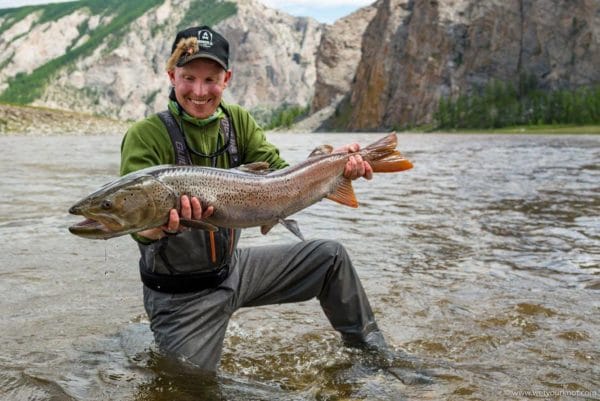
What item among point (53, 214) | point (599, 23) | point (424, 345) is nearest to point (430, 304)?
point (424, 345)

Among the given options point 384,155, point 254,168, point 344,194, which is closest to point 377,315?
point 344,194

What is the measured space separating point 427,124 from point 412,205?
127 metres

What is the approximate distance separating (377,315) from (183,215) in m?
3.36

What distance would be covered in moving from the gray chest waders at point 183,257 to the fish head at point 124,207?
0.75 metres

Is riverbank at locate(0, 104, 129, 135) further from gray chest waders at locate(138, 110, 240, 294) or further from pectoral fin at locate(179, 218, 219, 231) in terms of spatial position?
pectoral fin at locate(179, 218, 219, 231)

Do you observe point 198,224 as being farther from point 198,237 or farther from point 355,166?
point 355,166

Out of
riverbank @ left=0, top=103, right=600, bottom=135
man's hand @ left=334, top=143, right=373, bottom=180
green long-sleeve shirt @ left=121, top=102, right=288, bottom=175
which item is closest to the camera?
green long-sleeve shirt @ left=121, top=102, right=288, bottom=175

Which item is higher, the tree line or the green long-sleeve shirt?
the tree line

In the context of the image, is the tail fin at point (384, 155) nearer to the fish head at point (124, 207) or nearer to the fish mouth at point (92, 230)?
the fish head at point (124, 207)

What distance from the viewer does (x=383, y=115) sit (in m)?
158

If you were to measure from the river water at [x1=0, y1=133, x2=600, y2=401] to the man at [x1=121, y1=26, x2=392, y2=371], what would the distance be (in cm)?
39

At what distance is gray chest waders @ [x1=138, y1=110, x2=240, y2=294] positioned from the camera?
15.6 ft

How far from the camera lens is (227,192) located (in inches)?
169

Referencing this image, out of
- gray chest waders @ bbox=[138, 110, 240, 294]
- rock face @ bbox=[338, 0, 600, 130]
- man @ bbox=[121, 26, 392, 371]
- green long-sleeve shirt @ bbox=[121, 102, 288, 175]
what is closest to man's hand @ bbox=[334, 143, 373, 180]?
man @ bbox=[121, 26, 392, 371]
